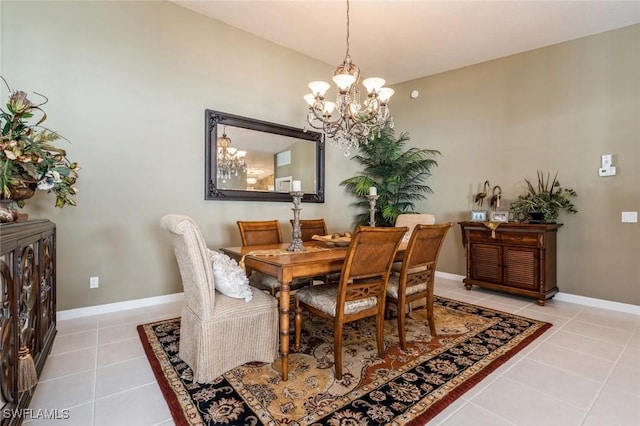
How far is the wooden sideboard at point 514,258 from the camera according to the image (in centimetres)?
350

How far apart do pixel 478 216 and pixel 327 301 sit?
295 centimetres

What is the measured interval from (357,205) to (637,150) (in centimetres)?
336

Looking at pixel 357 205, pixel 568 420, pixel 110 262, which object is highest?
pixel 357 205

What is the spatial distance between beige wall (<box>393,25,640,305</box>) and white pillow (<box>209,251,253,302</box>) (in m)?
3.65

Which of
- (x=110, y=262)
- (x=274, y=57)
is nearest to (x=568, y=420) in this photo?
(x=110, y=262)

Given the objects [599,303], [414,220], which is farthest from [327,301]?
[599,303]

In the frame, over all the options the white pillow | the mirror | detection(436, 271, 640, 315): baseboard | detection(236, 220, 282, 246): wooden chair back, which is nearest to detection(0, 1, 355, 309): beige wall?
the mirror

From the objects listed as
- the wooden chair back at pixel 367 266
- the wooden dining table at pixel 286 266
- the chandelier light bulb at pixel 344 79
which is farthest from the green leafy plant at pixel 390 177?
the wooden chair back at pixel 367 266

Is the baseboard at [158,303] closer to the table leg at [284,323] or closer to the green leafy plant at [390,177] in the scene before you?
the table leg at [284,323]

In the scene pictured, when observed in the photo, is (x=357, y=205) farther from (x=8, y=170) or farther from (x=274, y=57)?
(x=8, y=170)

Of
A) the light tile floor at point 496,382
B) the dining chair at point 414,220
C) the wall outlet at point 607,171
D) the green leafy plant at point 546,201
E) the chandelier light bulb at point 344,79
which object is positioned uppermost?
the chandelier light bulb at point 344,79

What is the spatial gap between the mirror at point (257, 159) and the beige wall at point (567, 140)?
6.88 ft

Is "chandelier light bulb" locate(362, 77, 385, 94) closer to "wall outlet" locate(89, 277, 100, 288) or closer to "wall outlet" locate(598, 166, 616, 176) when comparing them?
"wall outlet" locate(598, 166, 616, 176)

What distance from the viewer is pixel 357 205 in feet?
16.9
